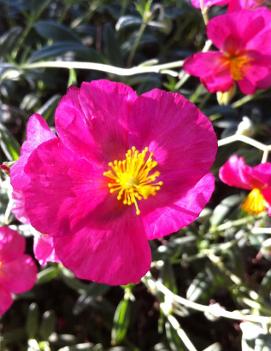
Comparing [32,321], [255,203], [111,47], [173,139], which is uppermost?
[173,139]

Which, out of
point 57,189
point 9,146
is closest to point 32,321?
point 9,146

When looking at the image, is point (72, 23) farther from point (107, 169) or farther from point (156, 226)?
point (156, 226)

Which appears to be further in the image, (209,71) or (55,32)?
(55,32)

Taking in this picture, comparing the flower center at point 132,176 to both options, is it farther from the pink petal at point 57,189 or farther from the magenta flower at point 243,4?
the magenta flower at point 243,4

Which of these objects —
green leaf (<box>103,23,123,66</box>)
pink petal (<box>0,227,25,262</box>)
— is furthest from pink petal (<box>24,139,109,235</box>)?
green leaf (<box>103,23,123,66</box>)

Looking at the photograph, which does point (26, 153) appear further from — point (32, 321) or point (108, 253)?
point (32, 321)

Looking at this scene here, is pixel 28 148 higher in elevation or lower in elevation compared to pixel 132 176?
higher

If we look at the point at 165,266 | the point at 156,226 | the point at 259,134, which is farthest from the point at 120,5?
the point at 156,226
